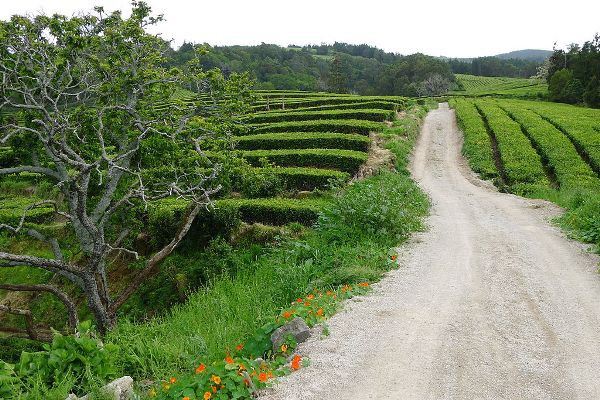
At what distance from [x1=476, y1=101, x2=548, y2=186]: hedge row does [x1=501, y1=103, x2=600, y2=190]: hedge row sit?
1.92 ft

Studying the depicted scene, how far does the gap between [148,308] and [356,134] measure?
1645 centimetres

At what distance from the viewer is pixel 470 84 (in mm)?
95312

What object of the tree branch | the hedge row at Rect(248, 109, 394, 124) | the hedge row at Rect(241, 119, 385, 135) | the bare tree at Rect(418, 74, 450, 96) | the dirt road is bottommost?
the tree branch

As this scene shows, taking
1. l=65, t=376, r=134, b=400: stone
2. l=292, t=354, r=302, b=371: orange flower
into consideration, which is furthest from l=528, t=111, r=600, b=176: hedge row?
l=65, t=376, r=134, b=400: stone

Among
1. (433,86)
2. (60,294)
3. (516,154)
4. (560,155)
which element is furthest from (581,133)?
(433,86)

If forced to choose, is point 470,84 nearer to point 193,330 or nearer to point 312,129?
point 312,129

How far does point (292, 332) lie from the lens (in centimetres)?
652

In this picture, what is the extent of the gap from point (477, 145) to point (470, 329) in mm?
23032

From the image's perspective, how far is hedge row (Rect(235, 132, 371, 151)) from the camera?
80.8 ft

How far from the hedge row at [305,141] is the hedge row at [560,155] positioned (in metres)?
9.90

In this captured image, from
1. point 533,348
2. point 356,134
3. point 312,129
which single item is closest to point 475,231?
point 533,348

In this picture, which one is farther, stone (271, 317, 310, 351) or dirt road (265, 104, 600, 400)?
stone (271, 317, 310, 351)

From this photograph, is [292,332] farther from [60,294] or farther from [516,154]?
[516,154]

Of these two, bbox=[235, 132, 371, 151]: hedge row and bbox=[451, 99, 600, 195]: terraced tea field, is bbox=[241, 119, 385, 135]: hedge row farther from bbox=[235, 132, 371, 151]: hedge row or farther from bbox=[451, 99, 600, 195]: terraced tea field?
bbox=[451, 99, 600, 195]: terraced tea field
